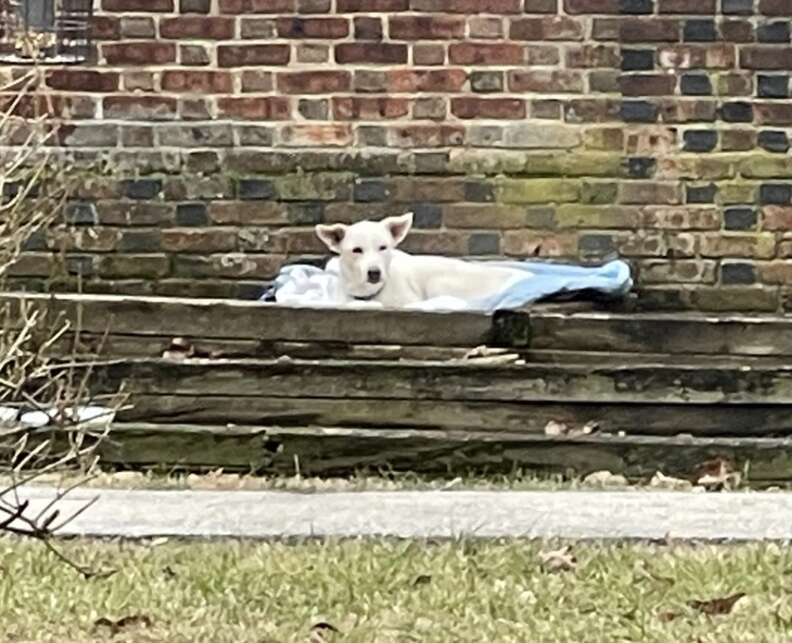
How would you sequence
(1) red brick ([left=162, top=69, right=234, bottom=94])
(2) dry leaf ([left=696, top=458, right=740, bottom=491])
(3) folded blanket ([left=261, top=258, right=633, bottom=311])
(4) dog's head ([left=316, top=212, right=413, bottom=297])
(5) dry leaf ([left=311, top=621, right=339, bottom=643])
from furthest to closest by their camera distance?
(1) red brick ([left=162, top=69, right=234, bottom=94]) < (4) dog's head ([left=316, top=212, right=413, bottom=297]) < (3) folded blanket ([left=261, top=258, right=633, bottom=311]) < (2) dry leaf ([left=696, top=458, right=740, bottom=491]) < (5) dry leaf ([left=311, top=621, right=339, bottom=643])

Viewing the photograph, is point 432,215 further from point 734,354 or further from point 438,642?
point 438,642

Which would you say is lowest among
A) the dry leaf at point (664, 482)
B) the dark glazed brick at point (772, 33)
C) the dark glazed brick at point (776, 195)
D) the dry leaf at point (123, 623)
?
the dry leaf at point (664, 482)

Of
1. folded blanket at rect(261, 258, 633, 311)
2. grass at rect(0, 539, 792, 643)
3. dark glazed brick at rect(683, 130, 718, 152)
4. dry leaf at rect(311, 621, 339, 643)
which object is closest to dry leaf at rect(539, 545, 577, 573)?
grass at rect(0, 539, 792, 643)

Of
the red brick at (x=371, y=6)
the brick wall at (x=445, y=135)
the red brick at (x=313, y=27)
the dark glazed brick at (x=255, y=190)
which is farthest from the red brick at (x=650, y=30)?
the dark glazed brick at (x=255, y=190)

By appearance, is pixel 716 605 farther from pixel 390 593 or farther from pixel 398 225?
pixel 398 225

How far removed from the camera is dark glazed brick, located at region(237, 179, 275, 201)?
9594 millimetres

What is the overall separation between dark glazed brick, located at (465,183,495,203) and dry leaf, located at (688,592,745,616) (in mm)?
4485

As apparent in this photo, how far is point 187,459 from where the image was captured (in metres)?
7.05

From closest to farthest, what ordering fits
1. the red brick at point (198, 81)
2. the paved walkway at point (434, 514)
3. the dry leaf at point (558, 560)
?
the dry leaf at point (558, 560) → the paved walkway at point (434, 514) → the red brick at point (198, 81)

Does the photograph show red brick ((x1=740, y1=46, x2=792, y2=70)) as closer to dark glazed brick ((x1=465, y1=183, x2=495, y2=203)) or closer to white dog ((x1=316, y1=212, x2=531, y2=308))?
dark glazed brick ((x1=465, y1=183, x2=495, y2=203))

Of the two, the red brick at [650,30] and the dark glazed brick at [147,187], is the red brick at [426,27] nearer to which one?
the red brick at [650,30]

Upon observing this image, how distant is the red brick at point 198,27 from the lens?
9.52 m

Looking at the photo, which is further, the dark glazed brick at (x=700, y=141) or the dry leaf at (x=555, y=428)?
the dark glazed brick at (x=700, y=141)

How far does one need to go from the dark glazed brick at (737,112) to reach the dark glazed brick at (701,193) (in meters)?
0.33
